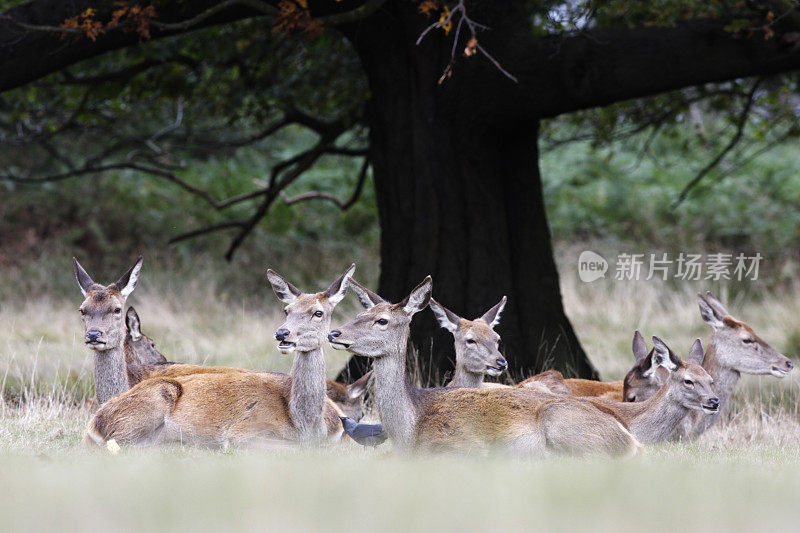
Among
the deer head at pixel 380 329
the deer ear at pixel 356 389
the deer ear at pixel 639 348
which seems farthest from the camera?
the deer ear at pixel 639 348

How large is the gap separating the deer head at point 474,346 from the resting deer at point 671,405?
91 cm

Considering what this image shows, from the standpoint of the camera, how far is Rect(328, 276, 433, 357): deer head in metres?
7.06

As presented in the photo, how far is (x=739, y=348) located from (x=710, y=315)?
39cm

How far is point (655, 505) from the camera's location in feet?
16.5

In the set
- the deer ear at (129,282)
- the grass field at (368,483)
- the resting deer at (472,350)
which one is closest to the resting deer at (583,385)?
the resting deer at (472,350)

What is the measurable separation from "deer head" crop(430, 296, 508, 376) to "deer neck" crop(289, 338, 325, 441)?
1.16 m

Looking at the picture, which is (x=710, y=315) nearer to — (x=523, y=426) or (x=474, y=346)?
(x=474, y=346)

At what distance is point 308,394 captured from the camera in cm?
759

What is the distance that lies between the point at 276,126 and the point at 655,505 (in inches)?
411

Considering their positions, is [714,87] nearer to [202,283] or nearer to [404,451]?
[202,283]

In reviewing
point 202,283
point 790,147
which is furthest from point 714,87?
point 790,147

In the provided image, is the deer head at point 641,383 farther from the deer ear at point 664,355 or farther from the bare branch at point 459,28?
the bare branch at point 459,28

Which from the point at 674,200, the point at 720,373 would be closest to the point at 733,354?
the point at 720,373

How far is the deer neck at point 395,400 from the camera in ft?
23.3
